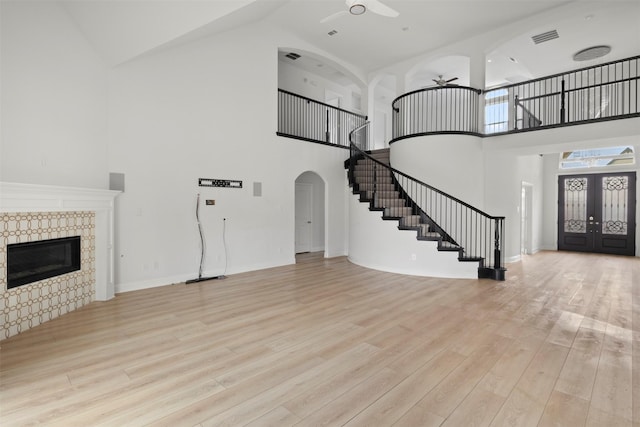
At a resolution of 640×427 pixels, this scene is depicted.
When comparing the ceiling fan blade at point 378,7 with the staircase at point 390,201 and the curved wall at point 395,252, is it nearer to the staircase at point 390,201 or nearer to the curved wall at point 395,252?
the staircase at point 390,201

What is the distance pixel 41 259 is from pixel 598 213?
→ 13374 mm

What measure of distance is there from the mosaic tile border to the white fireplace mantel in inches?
3.3

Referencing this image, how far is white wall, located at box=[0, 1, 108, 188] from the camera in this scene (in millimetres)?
3691

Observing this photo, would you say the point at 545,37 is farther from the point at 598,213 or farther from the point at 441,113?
the point at 598,213

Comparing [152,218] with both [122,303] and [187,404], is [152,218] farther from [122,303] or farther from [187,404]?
[187,404]

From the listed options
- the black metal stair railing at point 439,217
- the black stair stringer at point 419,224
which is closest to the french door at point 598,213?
the black metal stair railing at point 439,217

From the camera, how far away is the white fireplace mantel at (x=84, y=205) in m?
3.37

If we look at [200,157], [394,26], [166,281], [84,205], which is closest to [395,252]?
[200,157]

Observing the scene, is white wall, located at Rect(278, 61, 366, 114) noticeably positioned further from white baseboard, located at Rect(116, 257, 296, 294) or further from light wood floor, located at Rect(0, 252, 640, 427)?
light wood floor, located at Rect(0, 252, 640, 427)

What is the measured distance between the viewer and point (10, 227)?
344 cm

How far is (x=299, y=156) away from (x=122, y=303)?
192 inches

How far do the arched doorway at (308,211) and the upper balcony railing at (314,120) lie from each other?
126 centimetres

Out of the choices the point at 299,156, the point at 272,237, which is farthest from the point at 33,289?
the point at 299,156

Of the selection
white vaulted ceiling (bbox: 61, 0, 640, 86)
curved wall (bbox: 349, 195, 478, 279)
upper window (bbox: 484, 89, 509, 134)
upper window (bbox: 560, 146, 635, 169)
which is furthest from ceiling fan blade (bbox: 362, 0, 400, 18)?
upper window (bbox: 560, 146, 635, 169)
